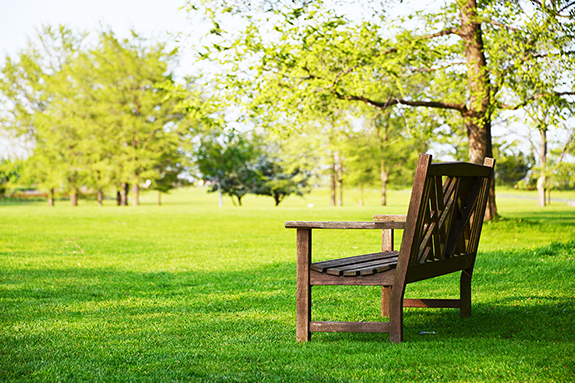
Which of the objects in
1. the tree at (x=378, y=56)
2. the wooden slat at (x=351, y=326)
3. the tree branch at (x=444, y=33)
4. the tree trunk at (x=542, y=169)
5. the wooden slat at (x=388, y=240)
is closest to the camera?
the wooden slat at (x=351, y=326)

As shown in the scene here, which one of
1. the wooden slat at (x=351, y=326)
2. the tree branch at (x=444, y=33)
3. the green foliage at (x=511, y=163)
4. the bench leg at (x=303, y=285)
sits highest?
the tree branch at (x=444, y=33)

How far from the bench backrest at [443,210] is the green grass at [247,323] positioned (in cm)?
67

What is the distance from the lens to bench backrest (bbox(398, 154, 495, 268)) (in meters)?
3.88

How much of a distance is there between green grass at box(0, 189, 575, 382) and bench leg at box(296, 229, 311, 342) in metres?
0.11

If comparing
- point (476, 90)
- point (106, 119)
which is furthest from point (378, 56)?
point (106, 119)

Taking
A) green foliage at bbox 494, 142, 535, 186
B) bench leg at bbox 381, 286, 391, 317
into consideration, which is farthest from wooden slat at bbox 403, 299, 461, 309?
green foliage at bbox 494, 142, 535, 186

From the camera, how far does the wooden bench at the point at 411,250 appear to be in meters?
3.91

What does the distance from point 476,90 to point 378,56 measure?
280 centimetres

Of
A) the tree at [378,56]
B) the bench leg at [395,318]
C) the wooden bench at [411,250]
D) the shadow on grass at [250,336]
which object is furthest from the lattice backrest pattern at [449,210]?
the tree at [378,56]

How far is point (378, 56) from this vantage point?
15.4 metres

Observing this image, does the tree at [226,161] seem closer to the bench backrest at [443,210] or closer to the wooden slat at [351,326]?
the bench backrest at [443,210]

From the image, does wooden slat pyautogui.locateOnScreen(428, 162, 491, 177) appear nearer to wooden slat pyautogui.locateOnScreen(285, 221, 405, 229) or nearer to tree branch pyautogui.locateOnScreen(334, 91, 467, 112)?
wooden slat pyautogui.locateOnScreen(285, 221, 405, 229)

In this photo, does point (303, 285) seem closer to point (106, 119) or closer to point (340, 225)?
point (340, 225)

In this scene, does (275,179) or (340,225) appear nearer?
(340,225)
